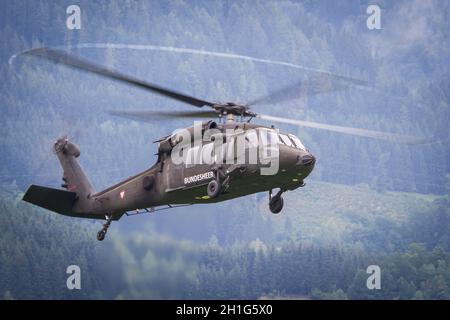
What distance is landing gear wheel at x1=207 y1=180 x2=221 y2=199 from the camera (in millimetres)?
25828

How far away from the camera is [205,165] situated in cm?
2653

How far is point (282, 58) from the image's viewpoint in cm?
12669

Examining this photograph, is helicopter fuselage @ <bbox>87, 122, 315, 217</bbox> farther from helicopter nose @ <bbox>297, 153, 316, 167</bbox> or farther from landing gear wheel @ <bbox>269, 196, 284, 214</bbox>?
landing gear wheel @ <bbox>269, 196, 284, 214</bbox>

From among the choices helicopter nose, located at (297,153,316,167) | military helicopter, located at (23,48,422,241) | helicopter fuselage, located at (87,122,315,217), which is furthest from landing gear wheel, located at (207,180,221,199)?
helicopter nose, located at (297,153,316,167)

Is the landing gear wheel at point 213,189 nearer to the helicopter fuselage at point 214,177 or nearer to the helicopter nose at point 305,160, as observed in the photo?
the helicopter fuselage at point 214,177

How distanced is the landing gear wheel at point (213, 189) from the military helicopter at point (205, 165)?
0.05ft

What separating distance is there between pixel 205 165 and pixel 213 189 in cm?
88

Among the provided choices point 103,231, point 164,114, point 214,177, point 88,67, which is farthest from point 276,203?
point 88,67

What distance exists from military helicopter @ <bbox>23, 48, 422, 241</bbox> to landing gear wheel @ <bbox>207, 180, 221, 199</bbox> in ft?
0.05

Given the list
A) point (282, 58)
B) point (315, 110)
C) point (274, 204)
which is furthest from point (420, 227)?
point (274, 204)

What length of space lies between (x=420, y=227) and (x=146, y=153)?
943 inches

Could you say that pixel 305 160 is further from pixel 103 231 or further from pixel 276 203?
pixel 103 231

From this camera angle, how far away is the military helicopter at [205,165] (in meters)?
25.5
